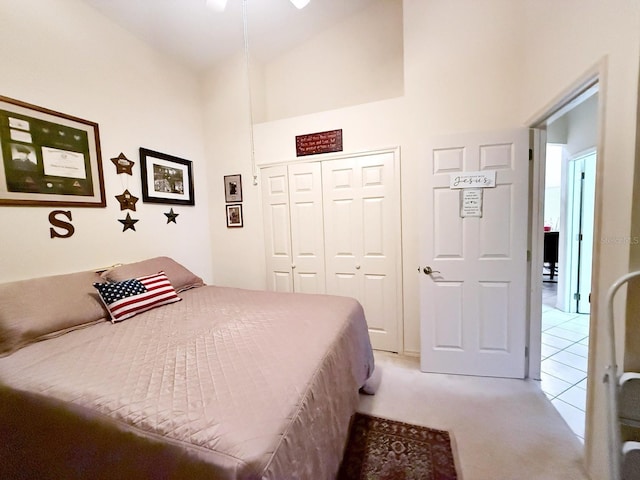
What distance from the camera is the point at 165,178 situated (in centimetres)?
272

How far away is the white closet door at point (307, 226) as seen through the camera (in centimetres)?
281

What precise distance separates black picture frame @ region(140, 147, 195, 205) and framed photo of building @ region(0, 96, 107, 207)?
0.39m

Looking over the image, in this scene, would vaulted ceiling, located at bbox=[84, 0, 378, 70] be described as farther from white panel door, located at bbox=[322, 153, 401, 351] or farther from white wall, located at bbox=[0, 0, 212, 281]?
white panel door, located at bbox=[322, 153, 401, 351]

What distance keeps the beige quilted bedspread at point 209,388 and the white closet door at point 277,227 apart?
132cm

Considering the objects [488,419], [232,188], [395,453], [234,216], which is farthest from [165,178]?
[488,419]

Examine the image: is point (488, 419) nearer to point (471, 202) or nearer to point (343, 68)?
point (471, 202)

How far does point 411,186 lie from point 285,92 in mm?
2019

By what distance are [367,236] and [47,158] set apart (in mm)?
2557

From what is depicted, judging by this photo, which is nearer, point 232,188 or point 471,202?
point 471,202

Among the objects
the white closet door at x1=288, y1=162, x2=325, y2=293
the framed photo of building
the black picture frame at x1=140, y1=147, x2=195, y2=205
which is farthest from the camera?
the white closet door at x1=288, y1=162, x2=325, y2=293

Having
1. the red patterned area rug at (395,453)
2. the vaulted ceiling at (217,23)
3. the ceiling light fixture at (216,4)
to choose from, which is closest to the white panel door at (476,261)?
the red patterned area rug at (395,453)

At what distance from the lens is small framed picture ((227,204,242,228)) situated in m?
3.17

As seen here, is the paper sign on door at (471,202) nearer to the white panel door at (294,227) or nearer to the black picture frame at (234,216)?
the white panel door at (294,227)

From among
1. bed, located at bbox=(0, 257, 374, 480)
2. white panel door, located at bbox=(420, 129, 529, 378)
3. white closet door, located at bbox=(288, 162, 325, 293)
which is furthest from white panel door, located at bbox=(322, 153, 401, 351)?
bed, located at bbox=(0, 257, 374, 480)
